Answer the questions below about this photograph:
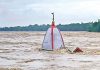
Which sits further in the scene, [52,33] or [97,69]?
[52,33]

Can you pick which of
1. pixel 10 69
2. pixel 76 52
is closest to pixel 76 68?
pixel 10 69

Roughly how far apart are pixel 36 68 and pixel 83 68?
333 centimetres

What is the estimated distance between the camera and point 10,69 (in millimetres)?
25469

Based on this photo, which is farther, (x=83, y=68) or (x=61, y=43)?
(x=61, y=43)

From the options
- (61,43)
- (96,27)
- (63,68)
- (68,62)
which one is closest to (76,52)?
(61,43)

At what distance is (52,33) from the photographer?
4059 centimetres

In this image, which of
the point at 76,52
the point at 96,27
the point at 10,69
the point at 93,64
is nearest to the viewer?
the point at 10,69

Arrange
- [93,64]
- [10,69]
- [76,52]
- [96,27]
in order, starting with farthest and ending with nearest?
[96,27], [76,52], [93,64], [10,69]

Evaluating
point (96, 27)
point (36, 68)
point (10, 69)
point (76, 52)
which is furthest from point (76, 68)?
point (96, 27)

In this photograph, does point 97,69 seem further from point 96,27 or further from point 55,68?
point 96,27

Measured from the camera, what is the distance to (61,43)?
137ft

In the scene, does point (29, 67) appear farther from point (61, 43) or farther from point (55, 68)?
point (61, 43)

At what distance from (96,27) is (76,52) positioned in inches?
6194

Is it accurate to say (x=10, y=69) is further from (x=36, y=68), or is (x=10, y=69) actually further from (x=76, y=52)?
(x=76, y=52)
